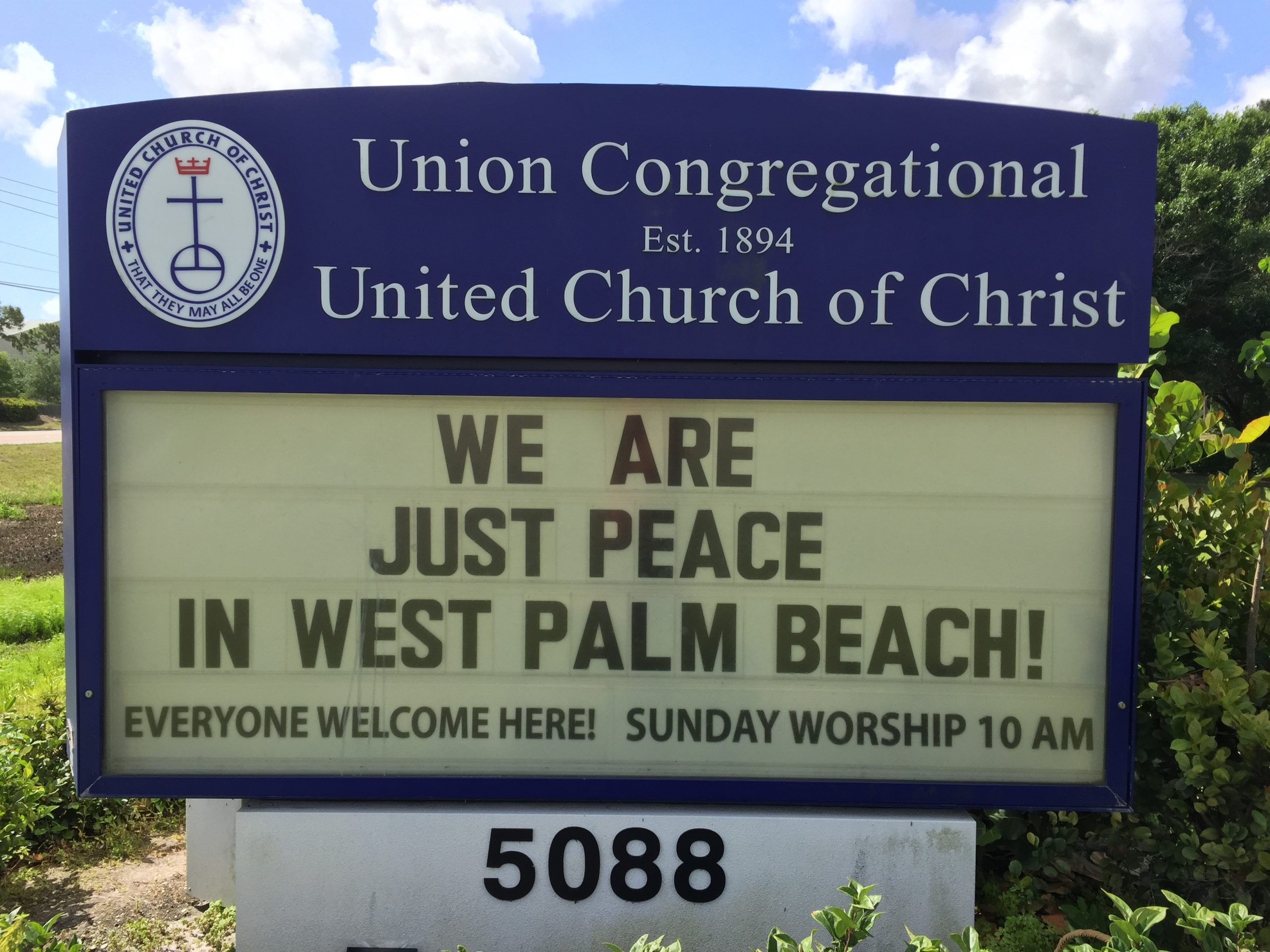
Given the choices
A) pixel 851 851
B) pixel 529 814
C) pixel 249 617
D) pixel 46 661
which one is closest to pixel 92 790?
pixel 249 617

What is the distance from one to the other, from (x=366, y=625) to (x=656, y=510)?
1.06 metres

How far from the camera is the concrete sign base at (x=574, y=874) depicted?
3039mm

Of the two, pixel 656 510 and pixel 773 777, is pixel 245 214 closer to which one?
pixel 656 510

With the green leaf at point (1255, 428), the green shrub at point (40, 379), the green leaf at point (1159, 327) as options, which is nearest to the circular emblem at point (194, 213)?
the green leaf at point (1159, 327)

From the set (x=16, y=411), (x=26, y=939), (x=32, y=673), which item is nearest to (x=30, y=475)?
(x=32, y=673)

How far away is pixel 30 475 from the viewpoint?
22.2 meters

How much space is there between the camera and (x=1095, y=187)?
288 centimetres

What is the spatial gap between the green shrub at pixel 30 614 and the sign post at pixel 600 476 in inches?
234

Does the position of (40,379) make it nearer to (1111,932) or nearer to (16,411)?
(16,411)

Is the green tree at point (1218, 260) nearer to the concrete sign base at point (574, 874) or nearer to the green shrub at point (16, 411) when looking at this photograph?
the concrete sign base at point (574, 874)

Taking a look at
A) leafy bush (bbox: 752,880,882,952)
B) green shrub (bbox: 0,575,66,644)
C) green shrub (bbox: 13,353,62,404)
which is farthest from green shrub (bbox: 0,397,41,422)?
leafy bush (bbox: 752,880,882,952)

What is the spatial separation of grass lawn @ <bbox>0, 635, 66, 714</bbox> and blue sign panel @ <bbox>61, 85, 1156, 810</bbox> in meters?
1.49

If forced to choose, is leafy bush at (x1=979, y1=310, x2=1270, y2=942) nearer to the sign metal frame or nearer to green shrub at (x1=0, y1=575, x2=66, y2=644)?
the sign metal frame

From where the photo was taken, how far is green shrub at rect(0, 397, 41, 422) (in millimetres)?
39812
